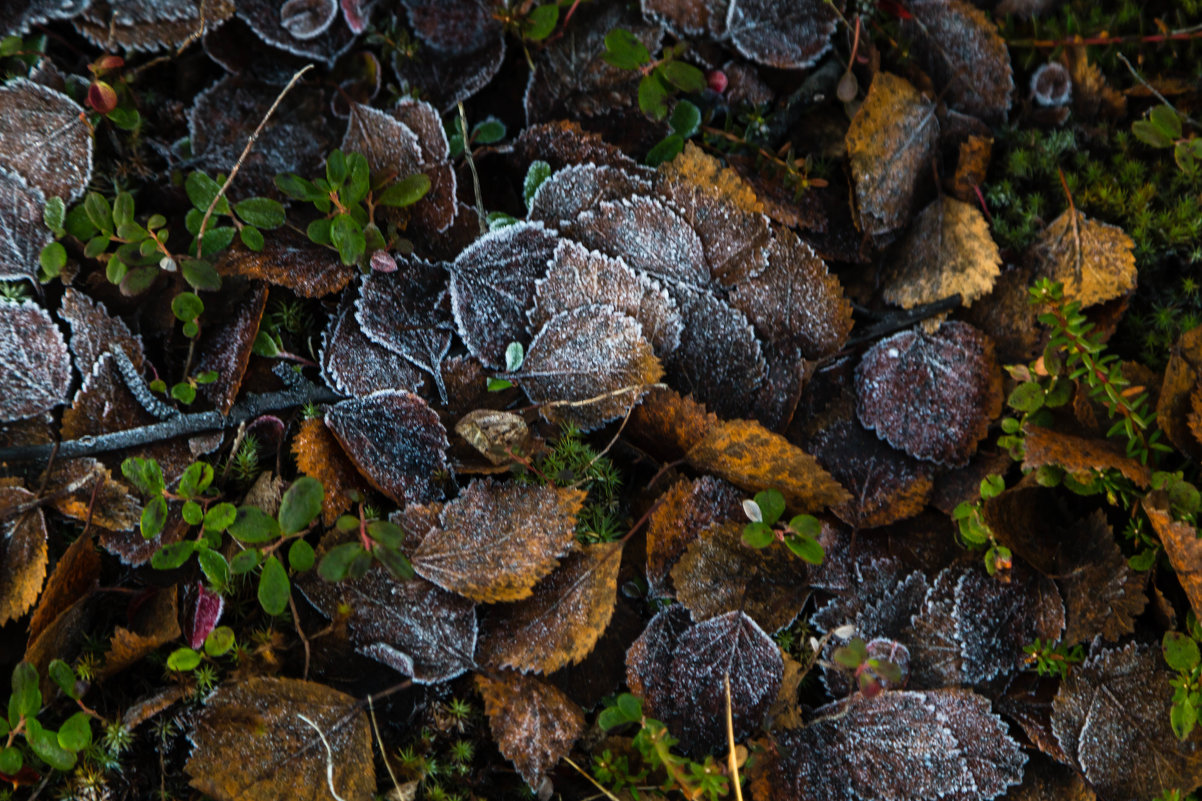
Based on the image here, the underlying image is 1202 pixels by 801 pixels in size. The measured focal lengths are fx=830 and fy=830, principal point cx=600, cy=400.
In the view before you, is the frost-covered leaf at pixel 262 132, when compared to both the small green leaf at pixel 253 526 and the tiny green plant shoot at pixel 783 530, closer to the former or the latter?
the small green leaf at pixel 253 526

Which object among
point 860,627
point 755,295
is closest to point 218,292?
point 755,295

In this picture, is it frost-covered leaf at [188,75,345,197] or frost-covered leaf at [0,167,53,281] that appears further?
frost-covered leaf at [188,75,345,197]

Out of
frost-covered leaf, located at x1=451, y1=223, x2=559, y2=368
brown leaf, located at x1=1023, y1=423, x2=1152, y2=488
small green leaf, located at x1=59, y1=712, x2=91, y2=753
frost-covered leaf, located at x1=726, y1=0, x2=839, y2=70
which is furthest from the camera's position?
frost-covered leaf, located at x1=726, y1=0, x2=839, y2=70

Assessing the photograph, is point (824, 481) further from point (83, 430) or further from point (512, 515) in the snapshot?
point (83, 430)

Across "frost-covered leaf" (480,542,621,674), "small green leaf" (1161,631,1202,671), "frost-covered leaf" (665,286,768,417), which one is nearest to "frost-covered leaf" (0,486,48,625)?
"frost-covered leaf" (480,542,621,674)

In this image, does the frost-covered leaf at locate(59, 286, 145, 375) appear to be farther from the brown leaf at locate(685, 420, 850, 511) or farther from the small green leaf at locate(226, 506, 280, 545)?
the brown leaf at locate(685, 420, 850, 511)

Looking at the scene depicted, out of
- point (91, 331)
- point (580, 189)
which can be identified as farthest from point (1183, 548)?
point (91, 331)
